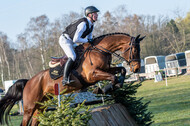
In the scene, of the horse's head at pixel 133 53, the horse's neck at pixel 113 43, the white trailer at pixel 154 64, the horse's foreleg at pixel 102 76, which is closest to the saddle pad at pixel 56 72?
the horse's foreleg at pixel 102 76

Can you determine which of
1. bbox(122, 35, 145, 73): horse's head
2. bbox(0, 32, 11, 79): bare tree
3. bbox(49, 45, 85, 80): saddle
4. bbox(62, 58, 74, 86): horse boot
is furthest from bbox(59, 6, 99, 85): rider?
bbox(0, 32, 11, 79): bare tree

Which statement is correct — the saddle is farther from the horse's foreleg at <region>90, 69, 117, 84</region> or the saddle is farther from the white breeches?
the horse's foreleg at <region>90, 69, 117, 84</region>

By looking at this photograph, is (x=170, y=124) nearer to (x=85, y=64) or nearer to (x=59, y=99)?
(x=85, y=64)

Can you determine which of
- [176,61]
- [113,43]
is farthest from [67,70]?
[176,61]

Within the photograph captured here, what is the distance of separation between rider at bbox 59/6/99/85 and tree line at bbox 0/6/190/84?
23577 millimetres

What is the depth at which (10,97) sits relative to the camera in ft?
19.4

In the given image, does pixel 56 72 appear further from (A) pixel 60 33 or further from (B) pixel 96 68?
(A) pixel 60 33

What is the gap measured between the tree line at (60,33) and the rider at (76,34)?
23.6 m

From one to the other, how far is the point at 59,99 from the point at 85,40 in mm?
1701

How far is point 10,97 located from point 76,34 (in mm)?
2173

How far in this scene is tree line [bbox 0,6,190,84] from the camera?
3194 centimetres

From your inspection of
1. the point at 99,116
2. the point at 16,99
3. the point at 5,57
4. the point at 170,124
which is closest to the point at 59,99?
the point at 99,116

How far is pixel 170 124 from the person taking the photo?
6.71 meters

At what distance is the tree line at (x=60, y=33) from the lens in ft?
105
